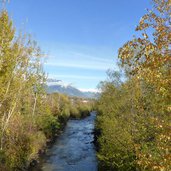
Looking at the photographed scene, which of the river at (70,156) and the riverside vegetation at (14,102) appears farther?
the river at (70,156)

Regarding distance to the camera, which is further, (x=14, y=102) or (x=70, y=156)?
(x=70, y=156)

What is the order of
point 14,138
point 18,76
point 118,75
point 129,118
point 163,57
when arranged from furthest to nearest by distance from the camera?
point 118,75
point 14,138
point 18,76
point 129,118
point 163,57

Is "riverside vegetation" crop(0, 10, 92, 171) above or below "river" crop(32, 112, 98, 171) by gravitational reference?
above

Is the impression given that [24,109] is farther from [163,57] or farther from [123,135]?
[163,57]

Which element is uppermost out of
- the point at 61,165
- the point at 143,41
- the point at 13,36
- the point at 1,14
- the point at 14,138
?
the point at 1,14

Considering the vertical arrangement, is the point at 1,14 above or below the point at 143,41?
above

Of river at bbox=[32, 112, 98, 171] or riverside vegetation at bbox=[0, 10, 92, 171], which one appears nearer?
riverside vegetation at bbox=[0, 10, 92, 171]

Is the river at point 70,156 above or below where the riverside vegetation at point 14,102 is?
below

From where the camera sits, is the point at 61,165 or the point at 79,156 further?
the point at 79,156

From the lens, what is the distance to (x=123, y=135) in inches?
835

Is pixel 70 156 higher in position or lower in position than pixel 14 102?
lower

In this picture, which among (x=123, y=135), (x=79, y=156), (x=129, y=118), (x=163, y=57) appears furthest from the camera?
(x=79, y=156)

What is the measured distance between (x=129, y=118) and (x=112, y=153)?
3360mm

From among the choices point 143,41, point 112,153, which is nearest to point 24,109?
point 112,153
